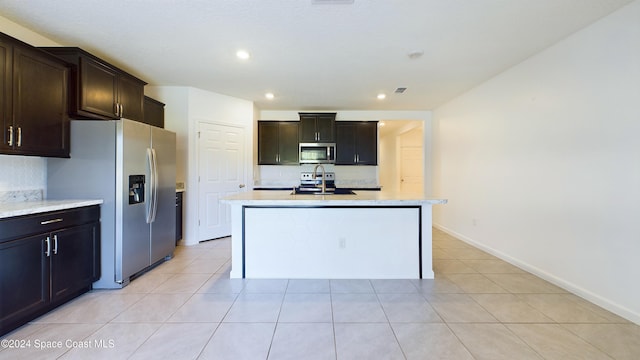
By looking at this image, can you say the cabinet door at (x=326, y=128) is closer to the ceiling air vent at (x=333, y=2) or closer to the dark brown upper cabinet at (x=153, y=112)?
the dark brown upper cabinet at (x=153, y=112)

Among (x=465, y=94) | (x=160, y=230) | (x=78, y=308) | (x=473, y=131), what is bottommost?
(x=78, y=308)

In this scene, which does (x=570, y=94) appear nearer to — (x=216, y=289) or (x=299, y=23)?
(x=299, y=23)

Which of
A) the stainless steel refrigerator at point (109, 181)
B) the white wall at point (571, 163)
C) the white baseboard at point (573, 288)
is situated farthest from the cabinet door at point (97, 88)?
the white baseboard at point (573, 288)

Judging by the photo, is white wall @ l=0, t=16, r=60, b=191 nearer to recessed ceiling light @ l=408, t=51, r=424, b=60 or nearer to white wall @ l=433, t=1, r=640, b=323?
recessed ceiling light @ l=408, t=51, r=424, b=60

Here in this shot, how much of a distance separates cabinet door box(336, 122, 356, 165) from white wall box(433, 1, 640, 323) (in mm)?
2232

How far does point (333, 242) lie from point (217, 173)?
259cm

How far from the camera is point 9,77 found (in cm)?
200

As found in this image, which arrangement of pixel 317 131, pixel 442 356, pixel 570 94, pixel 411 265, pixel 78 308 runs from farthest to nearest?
1. pixel 317 131
2. pixel 411 265
3. pixel 570 94
4. pixel 78 308
5. pixel 442 356

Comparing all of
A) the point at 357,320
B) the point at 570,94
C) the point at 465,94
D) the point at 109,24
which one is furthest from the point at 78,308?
the point at 465,94

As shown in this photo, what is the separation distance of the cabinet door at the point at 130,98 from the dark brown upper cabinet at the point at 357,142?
3.36 meters

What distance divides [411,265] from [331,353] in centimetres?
152

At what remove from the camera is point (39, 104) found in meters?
2.25

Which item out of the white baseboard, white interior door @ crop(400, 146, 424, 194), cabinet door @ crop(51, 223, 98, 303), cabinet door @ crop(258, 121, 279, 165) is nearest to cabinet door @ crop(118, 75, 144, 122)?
cabinet door @ crop(51, 223, 98, 303)

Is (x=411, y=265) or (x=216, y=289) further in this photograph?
(x=411, y=265)
